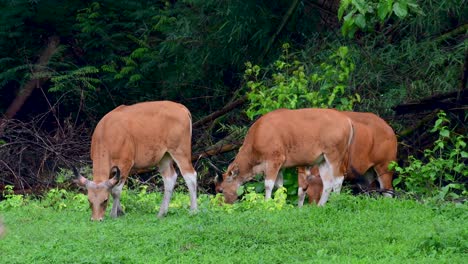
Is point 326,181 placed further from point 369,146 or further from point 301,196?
point 369,146

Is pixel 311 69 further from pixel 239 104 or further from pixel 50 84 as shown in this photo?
pixel 50 84

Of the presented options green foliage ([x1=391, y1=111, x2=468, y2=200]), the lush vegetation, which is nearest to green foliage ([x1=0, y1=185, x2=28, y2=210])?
the lush vegetation

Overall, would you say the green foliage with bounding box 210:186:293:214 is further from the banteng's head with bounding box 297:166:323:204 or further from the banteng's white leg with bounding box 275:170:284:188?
the banteng's white leg with bounding box 275:170:284:188

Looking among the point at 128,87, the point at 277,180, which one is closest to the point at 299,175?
the point at 277,180

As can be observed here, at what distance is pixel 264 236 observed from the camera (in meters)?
10.8

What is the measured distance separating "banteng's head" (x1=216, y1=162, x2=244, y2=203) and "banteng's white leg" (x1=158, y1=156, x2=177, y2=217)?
67.9 inches

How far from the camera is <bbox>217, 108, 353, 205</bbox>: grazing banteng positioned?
15.1 m

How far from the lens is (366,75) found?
17484 millimetres

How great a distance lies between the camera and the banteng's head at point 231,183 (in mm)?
15820

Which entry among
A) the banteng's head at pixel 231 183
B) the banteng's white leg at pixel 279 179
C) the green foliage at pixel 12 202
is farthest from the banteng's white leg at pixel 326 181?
the green foliage at pixel 12 202

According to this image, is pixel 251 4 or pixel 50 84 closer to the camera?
pixel 251 4

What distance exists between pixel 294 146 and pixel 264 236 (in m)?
4.69

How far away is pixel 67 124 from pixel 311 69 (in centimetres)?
440

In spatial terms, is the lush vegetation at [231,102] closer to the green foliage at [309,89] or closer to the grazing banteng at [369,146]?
the green foliage at [309,89]
